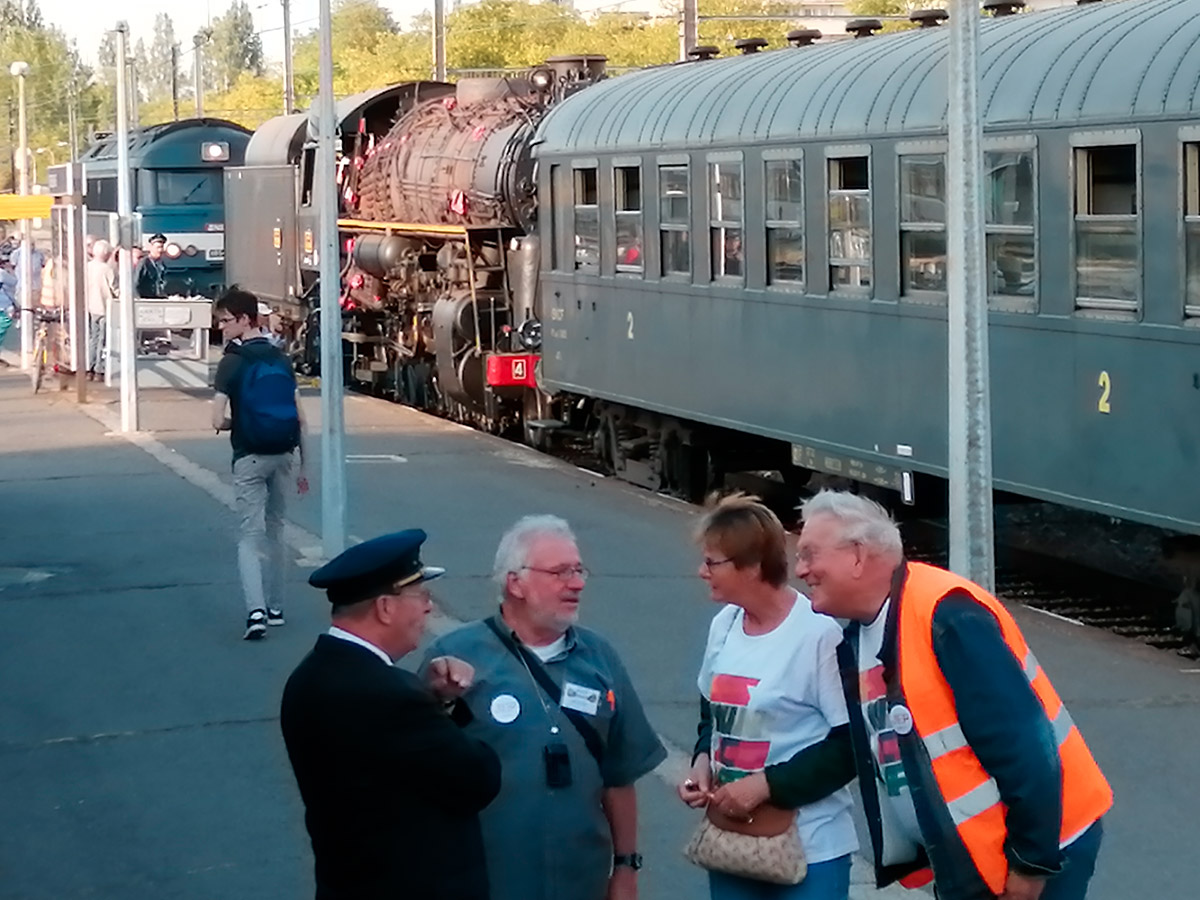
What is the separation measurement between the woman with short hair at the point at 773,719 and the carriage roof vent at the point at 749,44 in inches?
517

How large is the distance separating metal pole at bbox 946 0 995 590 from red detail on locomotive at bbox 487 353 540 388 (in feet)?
37.4

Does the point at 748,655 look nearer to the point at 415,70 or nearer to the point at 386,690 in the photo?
the point at 386,690

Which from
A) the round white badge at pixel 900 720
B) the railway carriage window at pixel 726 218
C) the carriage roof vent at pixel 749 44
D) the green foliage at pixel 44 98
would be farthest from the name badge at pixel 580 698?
the green foliage at pixel 44 98

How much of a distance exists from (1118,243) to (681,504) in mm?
6172

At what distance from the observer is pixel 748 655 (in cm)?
500

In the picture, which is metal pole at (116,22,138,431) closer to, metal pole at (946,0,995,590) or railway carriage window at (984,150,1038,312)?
railway carriage window at (984,150,1038,312)

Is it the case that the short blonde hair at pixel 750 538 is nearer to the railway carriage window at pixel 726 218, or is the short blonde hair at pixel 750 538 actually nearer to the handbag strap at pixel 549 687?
the handbag strap at pixel 549 687

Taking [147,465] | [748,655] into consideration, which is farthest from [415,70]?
[748,655]

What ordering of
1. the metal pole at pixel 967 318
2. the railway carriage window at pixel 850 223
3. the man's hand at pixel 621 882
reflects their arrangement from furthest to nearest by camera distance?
1. the railway carriage window at pixel 850 223
2. the metal pole at pixel 967 318
3. the man's hand at pixel 621 882

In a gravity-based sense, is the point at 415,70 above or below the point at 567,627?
above

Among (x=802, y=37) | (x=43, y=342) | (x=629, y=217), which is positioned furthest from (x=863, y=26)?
(x=43, y=342)

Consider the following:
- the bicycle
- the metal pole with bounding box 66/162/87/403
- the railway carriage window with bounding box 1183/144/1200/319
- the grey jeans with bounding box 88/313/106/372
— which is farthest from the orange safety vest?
the bicycle

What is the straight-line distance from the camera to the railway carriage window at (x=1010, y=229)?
1159 centimetres

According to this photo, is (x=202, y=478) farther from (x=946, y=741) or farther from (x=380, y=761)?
(x=946, y=741)
